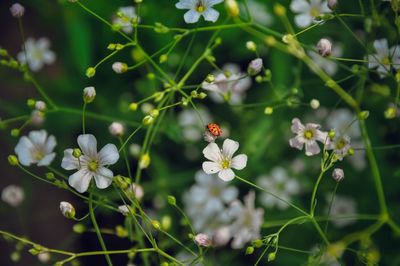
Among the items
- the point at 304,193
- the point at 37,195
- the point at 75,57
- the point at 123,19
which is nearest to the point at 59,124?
the point at 75,57

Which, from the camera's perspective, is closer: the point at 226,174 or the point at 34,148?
the point at 226,174

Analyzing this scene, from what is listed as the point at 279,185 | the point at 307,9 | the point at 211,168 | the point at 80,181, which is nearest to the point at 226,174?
the point at 211,168

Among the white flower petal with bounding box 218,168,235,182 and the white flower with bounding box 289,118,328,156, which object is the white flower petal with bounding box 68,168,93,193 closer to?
the white flower petal with bounding box 218,168,235,182

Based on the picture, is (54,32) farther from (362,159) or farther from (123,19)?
(362,159)

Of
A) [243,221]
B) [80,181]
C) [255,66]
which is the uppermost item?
[255,66]

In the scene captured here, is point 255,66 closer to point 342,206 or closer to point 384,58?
point 384,58

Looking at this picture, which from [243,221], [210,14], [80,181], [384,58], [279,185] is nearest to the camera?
[80,181]
